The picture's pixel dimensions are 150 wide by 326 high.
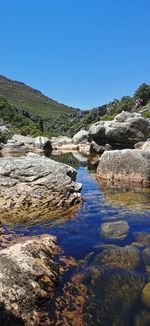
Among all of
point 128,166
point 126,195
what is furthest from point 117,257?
point 128,166

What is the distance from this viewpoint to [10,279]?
6.07 metres

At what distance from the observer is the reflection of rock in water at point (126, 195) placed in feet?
44.0

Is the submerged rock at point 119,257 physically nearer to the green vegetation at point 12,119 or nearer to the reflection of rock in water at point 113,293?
the reflection of rock in water at point 113,293

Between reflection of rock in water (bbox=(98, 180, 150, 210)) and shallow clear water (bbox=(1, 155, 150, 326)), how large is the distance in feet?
0.12

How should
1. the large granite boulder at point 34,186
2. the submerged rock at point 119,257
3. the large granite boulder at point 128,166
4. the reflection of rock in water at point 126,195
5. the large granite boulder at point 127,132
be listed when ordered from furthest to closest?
the large granite boulder at point 127,132, the large granite boulder at point 128,166, the reflection of rock in water at point 126,195, the large granite boulder at point 34,186, the submerged rock at point 119,257

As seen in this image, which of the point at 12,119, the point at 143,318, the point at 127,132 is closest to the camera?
the point at 143,318

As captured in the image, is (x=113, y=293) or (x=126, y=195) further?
(x=126, y=195)

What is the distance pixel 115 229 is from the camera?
32.4ft

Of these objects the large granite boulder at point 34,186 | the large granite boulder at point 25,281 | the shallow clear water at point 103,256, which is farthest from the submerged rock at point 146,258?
the large granite boulder at point 34,186

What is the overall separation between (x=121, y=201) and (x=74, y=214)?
116 inches

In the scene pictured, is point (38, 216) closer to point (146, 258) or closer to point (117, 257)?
point (117, 257)

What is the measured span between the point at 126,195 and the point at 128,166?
374 centimetres

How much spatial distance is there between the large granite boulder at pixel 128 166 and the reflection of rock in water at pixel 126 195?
85 cm

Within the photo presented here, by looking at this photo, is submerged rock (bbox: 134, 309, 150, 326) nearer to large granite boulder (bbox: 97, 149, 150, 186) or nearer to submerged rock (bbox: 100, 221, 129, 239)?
submerged rock (bbox: 100, 221, 129, 239)
